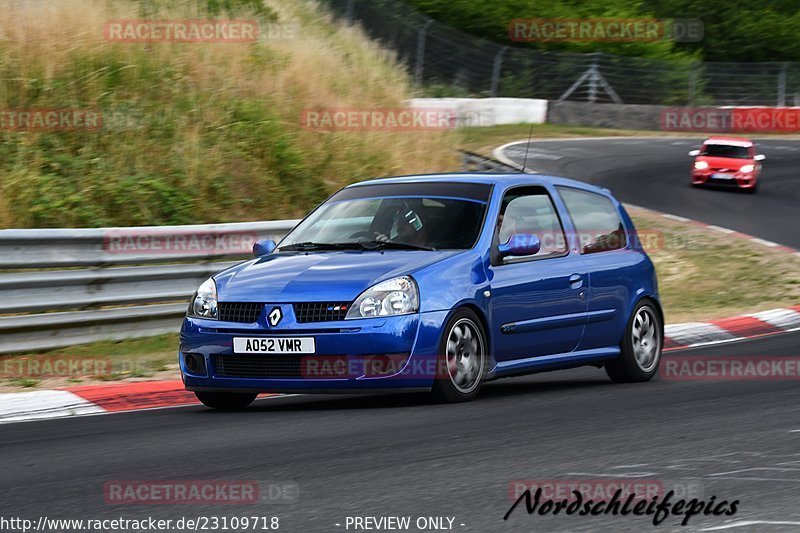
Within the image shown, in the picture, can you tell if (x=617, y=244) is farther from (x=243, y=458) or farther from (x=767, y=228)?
(x=767, y=228)

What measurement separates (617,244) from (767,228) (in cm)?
1265

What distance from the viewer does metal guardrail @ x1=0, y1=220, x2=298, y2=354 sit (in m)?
10.9

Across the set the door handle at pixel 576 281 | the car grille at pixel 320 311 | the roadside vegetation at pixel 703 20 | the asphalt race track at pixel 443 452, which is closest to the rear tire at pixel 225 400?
the asphalt race track at pixel 443 452

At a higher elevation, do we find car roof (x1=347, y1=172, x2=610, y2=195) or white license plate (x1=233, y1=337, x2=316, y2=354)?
car roof (x1=347, y1=172, x2=610, y2=195)

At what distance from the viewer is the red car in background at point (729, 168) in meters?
27.7

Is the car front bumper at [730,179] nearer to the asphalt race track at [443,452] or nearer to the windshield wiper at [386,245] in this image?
the asphalt race track at [443,452]

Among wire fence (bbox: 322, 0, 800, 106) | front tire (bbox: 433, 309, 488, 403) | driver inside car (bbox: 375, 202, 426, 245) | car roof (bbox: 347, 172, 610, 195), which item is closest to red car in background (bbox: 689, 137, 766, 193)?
wire fence (bbox: 322, 0, 800, 106)

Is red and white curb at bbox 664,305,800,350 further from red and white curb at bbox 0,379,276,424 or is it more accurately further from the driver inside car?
red and white curb at bbox 0,379,276,424

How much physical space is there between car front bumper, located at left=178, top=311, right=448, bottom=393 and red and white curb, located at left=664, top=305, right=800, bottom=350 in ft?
18.2

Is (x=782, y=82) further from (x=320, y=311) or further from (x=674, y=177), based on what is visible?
(x=320, y=311)

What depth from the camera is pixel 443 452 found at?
653 cm

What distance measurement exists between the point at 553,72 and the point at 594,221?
31354mm

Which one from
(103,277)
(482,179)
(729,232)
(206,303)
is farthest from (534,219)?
(729,232)

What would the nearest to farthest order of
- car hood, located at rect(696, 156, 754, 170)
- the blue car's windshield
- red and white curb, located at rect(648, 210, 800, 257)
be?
the blue car's windshield < red and white curb, located at rect(648, 210, 800, 257) < car hood, located at rect(696, 156, 754, 170)
